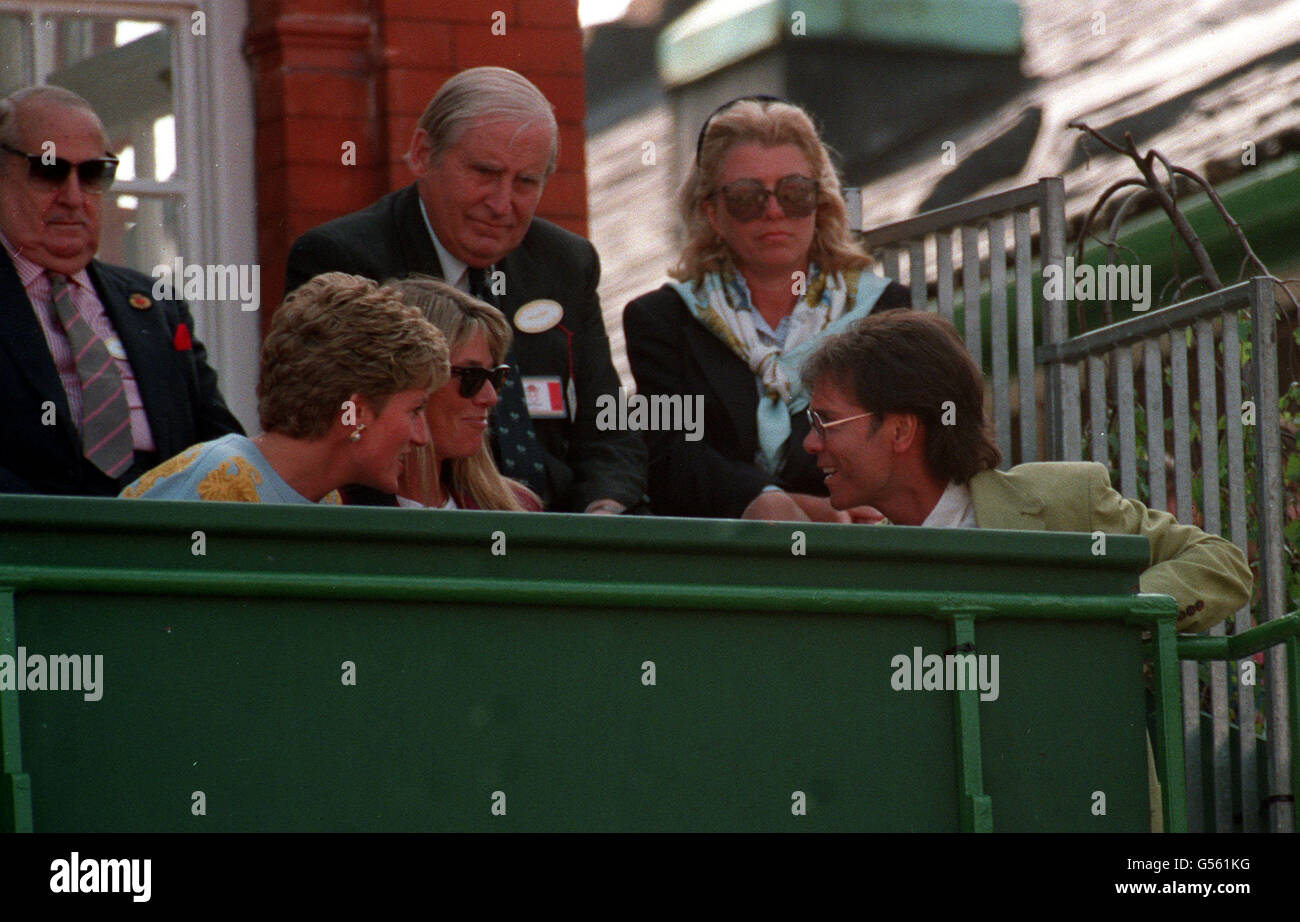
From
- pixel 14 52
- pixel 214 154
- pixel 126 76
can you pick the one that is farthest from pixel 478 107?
pixel 14 52

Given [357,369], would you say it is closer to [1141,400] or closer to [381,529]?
[381,529]

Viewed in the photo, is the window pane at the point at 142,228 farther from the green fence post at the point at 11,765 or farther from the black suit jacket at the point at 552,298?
the green fence post at the point at 11,765

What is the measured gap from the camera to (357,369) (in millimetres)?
3502

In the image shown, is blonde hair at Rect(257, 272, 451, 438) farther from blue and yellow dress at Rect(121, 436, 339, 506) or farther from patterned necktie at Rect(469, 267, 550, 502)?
patterned necktie at Rect(469, 267, 550, 502)

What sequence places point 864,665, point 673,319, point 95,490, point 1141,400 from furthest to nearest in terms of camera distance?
point 1141,400, point 673,319, point 95,490, point 864,665

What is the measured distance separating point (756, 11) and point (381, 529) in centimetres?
597

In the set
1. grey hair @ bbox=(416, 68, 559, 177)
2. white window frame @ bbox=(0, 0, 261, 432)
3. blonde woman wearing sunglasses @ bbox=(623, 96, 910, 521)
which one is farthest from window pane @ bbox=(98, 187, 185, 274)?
blonde woman wearing sunglasses @ bbox=(623, 96, 910, 521)

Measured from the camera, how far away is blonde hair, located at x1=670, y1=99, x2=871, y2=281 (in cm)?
475

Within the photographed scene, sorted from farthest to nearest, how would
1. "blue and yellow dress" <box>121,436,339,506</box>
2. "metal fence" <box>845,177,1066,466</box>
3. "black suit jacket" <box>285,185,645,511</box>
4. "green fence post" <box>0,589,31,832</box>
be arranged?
"metal fence" <box>845,177,1066,466</box> < "black suit jacket" <box>285,185,645,511</box> < "blue and yellow dress" <box>121,436,339,506</box> < "green fence post" <box>0,589,31,832</box>

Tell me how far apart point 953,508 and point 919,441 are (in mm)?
148

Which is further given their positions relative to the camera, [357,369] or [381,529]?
[357,369]

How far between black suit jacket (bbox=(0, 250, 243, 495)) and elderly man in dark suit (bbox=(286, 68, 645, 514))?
320mm

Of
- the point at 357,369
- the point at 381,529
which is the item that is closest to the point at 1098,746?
the point at 381,529

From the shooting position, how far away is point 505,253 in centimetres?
460
